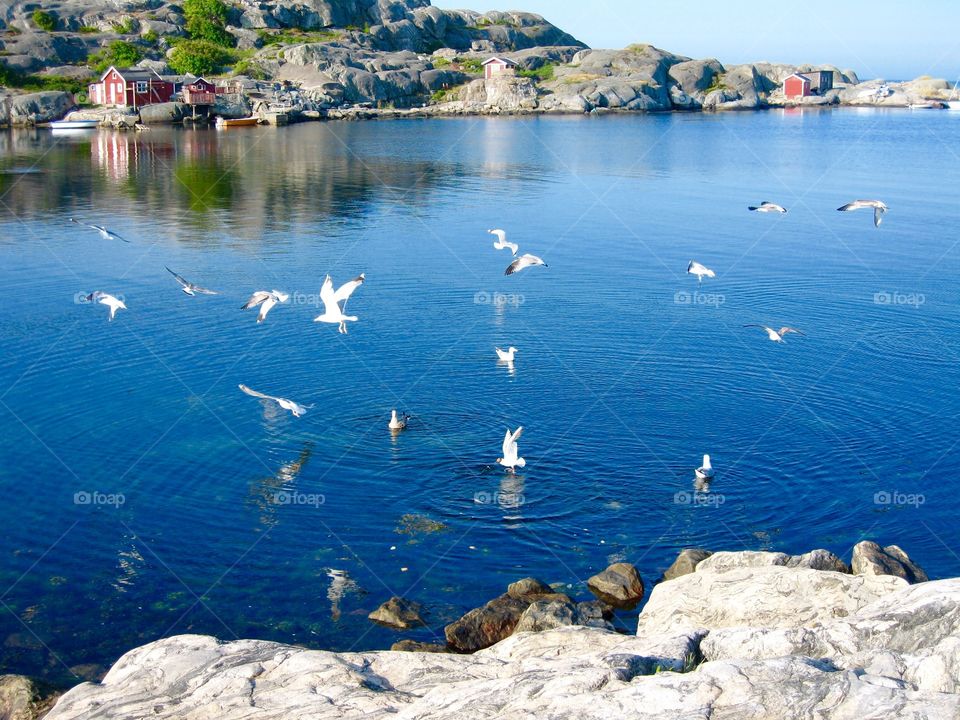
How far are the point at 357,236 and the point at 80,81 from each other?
8773 cm

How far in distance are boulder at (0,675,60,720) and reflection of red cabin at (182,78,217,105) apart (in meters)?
112

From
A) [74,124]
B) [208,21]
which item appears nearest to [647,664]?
[74,124]

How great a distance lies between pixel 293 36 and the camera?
5994 inches

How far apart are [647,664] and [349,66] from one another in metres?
138

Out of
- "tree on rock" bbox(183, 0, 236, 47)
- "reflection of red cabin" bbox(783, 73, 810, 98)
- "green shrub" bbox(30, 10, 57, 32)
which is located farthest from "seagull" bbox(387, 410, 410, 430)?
"reflection of red cabin" bbox(783, 73, 810, 98)

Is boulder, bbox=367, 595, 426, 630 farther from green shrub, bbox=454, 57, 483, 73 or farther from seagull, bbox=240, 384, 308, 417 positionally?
green shrub, bbox=454, 57, 483, 73

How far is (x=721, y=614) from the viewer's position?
17.2 metres

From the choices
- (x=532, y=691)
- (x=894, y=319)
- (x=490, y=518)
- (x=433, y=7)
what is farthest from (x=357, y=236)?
(x=433, y=7)

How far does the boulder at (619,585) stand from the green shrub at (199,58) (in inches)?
4828

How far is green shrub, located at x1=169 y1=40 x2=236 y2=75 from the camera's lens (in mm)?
130750

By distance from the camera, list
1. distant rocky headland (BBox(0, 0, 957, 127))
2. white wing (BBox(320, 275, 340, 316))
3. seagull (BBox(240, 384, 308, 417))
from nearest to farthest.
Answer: seagull (BBox(240, 384, 308, 417))
white wing (BBox(320, 275, 340, 316))
distant rocky headland (BBox(0, 0, 957, 127))

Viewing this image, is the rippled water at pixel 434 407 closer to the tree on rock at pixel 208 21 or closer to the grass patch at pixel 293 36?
the tree on rock at pixel 208 21

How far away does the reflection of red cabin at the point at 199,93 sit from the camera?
395ft

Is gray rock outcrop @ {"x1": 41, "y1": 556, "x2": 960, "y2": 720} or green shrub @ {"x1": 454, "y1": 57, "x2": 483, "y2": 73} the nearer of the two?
gray rock outcrop @ {"x1": 41, "y1": 556, "x2": 960, "y2": 720}
